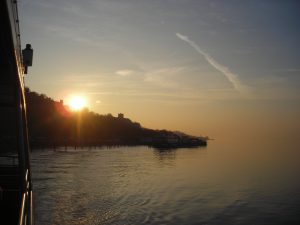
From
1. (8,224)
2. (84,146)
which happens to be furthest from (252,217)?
(84,146)

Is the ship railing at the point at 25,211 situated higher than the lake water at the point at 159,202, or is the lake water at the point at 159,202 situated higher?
the ship railing at the point at 25,211

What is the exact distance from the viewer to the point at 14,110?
962 centimetres

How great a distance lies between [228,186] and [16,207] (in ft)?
138

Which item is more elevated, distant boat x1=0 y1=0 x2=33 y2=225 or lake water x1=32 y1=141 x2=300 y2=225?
distant boat x1=0 y1=0 x2=33 y2=225

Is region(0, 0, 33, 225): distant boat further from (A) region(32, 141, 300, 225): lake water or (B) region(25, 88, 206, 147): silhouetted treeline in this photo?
(B) region(25, 88, 206, 147): silhouetted treeline

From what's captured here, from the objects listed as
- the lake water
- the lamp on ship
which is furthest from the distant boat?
the lake water

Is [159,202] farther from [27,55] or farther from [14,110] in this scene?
[14,110]

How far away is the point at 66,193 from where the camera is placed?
3731 centimetres

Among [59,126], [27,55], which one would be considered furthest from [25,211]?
[59,126]

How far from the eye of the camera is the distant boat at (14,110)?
17.4 ft

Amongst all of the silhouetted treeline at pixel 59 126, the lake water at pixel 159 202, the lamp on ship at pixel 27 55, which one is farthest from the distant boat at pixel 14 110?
the silhouetted treeline at pixel 59 126

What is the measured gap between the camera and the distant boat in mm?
5305

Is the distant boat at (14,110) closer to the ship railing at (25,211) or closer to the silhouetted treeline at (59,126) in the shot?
the ship railing at (25,211)

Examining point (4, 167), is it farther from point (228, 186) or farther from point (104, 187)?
point (228, 186)
